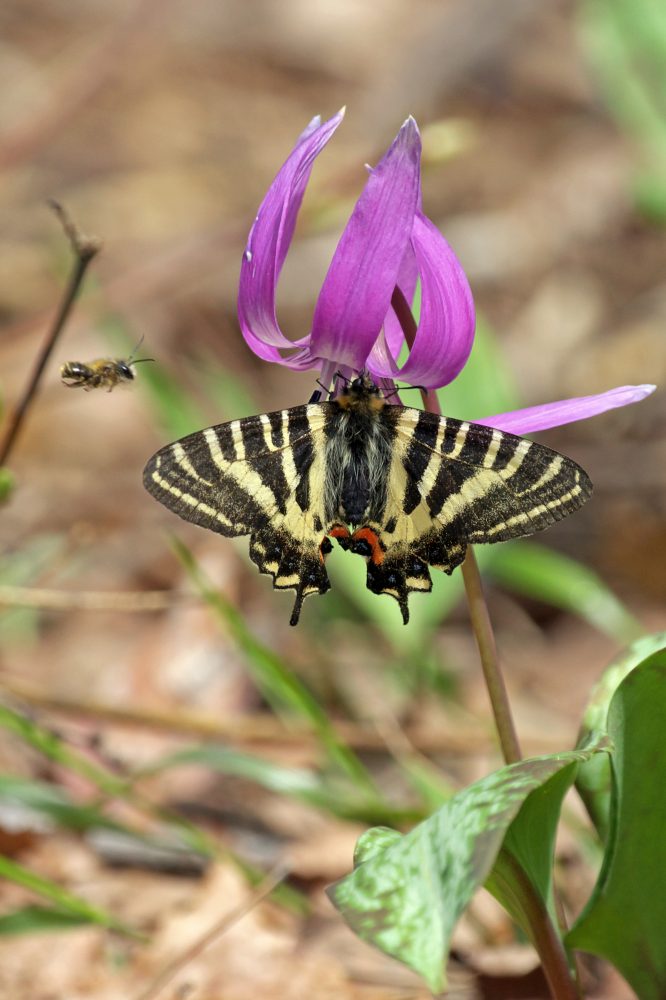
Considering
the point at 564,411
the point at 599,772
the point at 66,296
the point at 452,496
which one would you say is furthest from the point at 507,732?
the point at 66,296

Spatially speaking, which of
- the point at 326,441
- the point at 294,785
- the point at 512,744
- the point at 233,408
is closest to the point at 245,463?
the point at 326,441

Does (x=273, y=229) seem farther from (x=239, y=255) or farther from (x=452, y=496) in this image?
(x=239, y=255)

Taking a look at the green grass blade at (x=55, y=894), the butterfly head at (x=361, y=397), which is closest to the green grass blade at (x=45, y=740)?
the green grass blade at (x=55, y=894)

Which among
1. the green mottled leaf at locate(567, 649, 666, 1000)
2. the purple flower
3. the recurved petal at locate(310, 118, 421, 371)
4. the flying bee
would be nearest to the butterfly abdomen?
the purple flower

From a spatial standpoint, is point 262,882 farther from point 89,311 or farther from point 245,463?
point 89,311

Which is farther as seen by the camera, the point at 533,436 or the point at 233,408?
the point at 533,436

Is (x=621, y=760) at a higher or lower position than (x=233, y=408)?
lower

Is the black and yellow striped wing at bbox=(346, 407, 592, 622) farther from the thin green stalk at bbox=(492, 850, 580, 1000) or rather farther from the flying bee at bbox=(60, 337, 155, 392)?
the flying bee at bbox=(60, 337, 155, 392)
